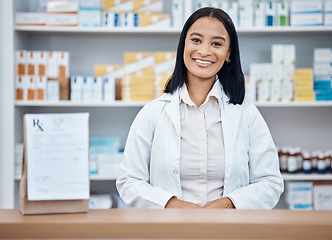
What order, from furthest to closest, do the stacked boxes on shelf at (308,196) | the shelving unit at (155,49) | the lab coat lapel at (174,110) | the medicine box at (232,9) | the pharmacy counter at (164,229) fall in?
the shelving unit at (155,49) < the stacked boxes on shelf at (308,196) < the medicine box at (232,9) < the lab coat lapel at (174,110) < the pharmacy counter at (164,229)

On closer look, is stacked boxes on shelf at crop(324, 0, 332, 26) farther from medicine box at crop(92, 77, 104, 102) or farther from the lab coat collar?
the lab coat collar

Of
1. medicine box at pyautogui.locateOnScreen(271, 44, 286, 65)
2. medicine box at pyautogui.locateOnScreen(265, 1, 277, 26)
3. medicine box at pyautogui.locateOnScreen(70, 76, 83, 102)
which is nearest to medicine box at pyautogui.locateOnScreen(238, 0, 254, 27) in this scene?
medicine box at pyautogui.locateOnScreen(265, 1, 277, 26)

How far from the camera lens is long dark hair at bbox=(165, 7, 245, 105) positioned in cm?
181

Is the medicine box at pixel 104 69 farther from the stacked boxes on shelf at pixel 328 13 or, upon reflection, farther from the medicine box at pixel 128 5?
the stacked boxes on shelf at pixel 328 13

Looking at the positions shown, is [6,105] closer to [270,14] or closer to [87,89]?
[87,89]

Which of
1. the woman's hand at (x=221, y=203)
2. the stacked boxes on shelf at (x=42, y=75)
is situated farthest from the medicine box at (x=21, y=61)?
the woman's hand at (x=221, y=203)

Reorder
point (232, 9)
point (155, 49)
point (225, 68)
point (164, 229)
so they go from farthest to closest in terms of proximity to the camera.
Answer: point (155, 49), point (232, 9), point (225, 68), point (164, 229)

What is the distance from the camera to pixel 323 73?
3.50 meters

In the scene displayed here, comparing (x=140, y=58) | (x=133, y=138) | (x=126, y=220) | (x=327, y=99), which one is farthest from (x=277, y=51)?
(x=126, y=220)

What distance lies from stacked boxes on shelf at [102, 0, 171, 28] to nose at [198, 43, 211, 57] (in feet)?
5.78

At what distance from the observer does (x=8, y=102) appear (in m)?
3.48

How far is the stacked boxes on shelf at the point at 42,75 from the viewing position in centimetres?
345

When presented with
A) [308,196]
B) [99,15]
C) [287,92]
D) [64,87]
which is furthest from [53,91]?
[308,196]

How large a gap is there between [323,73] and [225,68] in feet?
5.98
